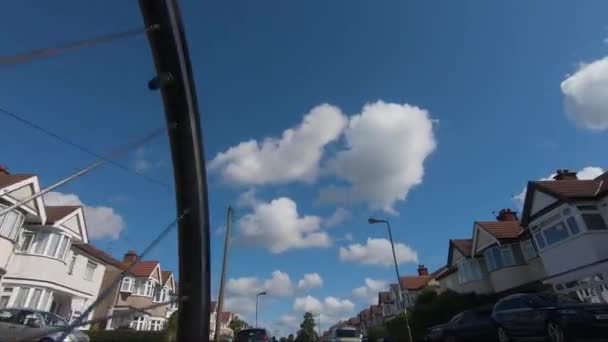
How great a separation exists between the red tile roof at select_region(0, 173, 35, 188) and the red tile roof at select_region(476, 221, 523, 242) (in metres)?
36.1

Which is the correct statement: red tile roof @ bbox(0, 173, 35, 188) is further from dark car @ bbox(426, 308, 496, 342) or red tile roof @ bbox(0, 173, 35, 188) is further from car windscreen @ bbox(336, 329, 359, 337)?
dark car @ bbox(426, 308, 496, 342)

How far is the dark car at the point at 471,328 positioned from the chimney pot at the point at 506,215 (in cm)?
2391

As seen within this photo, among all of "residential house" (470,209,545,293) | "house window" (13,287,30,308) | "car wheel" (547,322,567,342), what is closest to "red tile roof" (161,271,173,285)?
"house window" (13,287,30,308)

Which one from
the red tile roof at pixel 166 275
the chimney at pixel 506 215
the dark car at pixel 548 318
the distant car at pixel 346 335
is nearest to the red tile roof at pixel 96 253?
the red tile roof at pixel 166 275

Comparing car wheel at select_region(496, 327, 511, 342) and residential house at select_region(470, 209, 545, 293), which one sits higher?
residential house at select_region(470, 209, 545, 293)

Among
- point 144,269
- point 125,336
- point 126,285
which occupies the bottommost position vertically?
point 125,336

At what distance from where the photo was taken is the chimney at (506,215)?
3603 centimetres

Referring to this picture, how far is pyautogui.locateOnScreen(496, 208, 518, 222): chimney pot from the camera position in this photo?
36.0m

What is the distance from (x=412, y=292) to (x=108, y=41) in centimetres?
6265

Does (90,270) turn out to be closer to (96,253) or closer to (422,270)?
(96,253)

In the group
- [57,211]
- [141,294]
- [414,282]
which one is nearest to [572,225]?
[57,211]

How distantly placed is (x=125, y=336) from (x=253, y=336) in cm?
1359

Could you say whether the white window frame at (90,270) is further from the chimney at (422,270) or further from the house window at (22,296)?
the chimney at (422,270)

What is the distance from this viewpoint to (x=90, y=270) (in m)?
31.9
